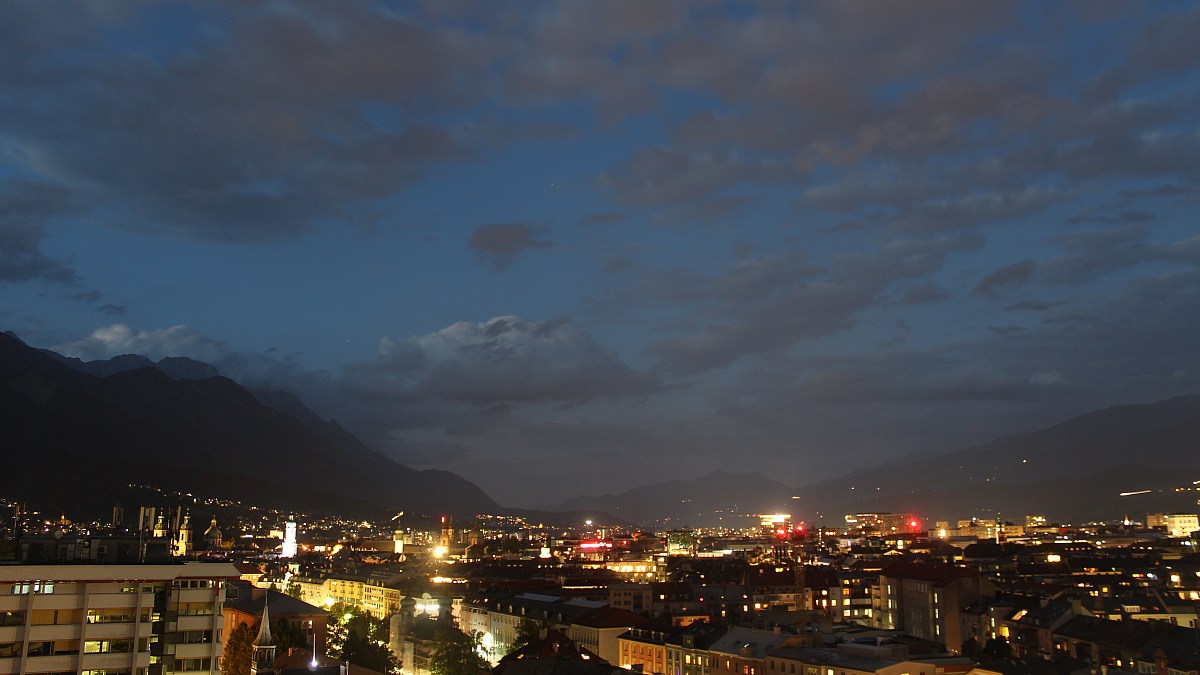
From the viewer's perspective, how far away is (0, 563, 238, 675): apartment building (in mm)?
44312

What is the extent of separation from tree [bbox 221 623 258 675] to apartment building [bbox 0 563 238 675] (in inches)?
157

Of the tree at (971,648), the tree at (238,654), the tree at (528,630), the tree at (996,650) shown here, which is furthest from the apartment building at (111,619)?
the tree at (971,648)

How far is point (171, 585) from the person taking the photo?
49.1 metres

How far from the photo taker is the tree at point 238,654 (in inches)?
2179

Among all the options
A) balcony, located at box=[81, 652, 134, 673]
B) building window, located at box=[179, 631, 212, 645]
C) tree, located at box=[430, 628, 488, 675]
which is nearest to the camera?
balcony, located at box=[81, 652, 134, 673]

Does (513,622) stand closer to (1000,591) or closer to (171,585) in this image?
(1000,591)

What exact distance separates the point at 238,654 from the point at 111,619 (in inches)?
430

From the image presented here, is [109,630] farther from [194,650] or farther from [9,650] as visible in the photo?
[194,650]

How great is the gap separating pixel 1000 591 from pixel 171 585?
3314 inches

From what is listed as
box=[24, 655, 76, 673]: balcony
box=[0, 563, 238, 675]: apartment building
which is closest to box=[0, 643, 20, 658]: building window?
box=[0, 563, 238, 675]: apartment building

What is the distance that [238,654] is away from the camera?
185 feet

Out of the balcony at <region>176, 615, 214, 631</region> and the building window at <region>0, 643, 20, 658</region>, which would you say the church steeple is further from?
the building window at <region>0, 643, 20, 658</region>

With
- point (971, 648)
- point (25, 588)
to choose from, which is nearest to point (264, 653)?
point (25, 588)

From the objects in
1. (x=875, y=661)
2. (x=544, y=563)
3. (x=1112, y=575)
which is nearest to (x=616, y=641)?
(x=875, y=661)
